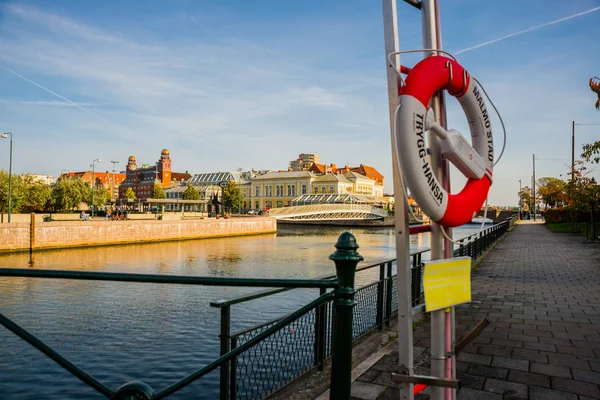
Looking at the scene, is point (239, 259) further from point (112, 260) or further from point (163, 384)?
point (163, 384)

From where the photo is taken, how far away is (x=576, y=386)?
380cm

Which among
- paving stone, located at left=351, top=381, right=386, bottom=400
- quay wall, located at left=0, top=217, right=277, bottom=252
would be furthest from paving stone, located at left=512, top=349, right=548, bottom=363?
quay wall, located at left=0, top=217, right=277, bottom=252

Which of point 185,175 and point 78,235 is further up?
point 185,175

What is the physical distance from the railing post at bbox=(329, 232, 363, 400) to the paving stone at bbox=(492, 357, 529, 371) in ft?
9.39

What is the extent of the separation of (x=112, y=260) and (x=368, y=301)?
19927 mm

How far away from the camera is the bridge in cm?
5441

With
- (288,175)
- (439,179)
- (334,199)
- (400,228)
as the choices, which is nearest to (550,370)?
(439,179)

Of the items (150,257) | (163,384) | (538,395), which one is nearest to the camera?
(538,395)

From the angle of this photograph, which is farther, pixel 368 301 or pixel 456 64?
pixel 368 301

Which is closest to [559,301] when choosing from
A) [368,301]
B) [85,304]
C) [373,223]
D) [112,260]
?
[368,301]

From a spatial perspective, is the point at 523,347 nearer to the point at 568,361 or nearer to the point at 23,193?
the point at 568,361

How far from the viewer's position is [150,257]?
2453cm

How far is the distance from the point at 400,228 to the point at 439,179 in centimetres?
45

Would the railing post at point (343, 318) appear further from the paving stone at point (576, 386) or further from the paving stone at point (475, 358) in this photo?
the paving stone at point (475, 358)
